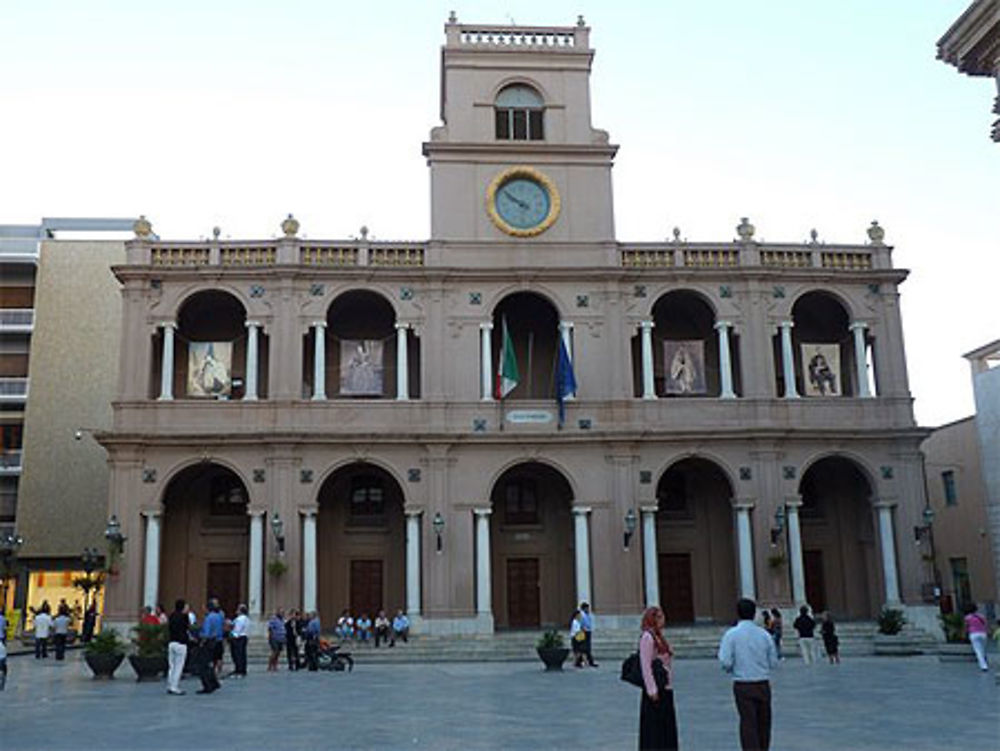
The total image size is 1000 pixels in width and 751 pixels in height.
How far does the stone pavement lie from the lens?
1391cm

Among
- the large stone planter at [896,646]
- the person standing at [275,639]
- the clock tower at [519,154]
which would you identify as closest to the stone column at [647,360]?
the clock tower at [519,154]

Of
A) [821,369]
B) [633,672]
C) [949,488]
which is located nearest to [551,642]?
[633,672]

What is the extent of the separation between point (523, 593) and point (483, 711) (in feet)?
64.2

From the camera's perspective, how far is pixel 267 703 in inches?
747

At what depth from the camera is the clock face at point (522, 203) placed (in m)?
37.3

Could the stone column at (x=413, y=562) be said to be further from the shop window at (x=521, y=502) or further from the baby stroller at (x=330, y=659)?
the baby stroller at (x=330, y=659)

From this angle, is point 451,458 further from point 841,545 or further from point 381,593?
point 841,545

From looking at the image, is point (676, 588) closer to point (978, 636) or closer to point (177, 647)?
point (978, 636)

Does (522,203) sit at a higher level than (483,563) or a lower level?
higher

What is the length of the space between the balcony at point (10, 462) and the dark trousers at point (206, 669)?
105ft

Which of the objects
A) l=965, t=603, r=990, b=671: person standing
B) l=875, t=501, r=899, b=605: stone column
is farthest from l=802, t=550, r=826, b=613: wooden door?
l=965, t=603, r=990, b=671: person standing

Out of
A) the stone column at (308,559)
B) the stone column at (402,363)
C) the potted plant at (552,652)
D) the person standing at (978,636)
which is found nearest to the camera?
the person standing at (978,636)

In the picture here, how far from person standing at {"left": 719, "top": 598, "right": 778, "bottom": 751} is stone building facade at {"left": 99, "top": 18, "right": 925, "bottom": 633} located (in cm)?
2388

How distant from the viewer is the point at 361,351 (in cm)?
3650
